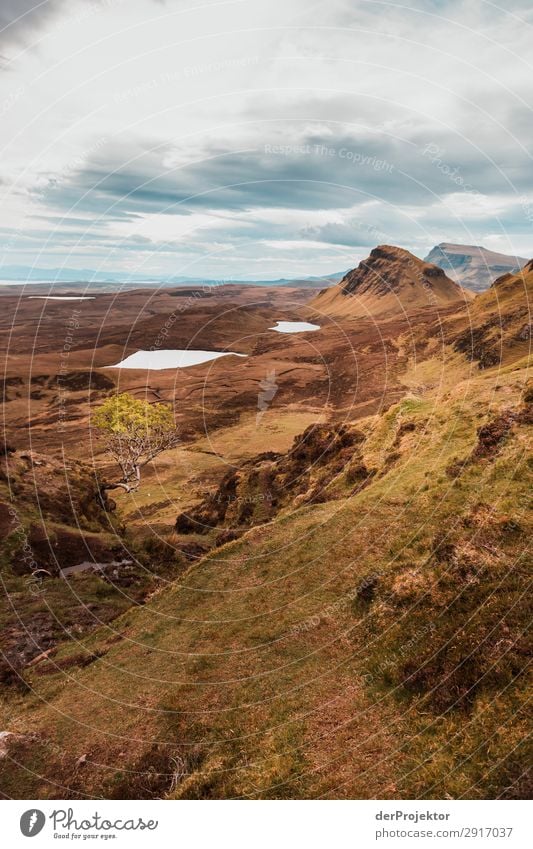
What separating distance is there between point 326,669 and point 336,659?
1.72ft

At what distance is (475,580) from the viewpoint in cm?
1447

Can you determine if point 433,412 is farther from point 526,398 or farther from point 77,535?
point 77,535

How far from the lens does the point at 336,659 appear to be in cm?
1524

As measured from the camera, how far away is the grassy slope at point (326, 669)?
449 inches

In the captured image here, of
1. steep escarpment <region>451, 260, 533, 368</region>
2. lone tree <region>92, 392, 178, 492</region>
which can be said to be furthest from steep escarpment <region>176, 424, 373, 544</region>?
steep escarpment <region>451, 260, 533, 368</region>

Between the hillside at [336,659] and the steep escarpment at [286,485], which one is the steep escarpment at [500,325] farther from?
the hillside at [336,659]

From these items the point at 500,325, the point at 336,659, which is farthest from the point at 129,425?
the point at 500,325

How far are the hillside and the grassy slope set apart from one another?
6cm

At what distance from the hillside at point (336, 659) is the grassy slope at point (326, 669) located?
0.21ft

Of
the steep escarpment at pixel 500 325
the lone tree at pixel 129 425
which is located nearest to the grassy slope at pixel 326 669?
the lone tree at pixel 129 425

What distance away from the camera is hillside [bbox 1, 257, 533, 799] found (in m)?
11.5

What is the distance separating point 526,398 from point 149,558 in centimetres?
2961

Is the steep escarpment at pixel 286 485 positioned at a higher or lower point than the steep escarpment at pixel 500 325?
lower

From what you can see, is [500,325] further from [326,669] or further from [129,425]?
[326,669]
